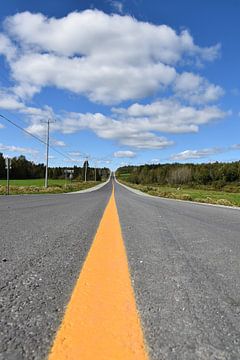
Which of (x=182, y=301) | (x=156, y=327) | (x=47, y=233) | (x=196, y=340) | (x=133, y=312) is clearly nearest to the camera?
(x=196, y=340)

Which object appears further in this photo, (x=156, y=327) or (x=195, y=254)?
(x=195, y=254)

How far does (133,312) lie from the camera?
243 centimetres

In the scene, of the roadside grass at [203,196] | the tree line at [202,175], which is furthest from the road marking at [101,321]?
the tree line at [202,175]

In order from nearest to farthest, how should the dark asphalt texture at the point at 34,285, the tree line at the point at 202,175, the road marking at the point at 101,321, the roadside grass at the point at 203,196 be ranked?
1. the road marking at the point at 101,321
2. the dark asphalt texture at the point at 34,285
3. the roadside grass at the point at 203,196
4. the tree line at the point at 202,175

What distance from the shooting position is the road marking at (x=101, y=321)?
1816mm

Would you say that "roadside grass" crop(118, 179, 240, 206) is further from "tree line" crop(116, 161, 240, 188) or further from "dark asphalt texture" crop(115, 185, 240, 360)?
"tree line" crop(116, 161, 240, 188)

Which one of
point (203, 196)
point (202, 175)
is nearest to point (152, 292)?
point (203, 196)

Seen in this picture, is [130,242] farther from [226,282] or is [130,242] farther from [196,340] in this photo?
[196,340]

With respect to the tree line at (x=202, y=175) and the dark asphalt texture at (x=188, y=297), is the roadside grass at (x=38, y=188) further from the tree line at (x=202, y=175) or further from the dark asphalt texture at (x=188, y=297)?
the tree line at (x=202, y=175)

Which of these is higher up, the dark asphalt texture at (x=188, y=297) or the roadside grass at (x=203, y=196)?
the dark asphalt texture at (x=188, y=297)

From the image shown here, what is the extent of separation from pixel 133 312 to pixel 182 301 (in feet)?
1.65

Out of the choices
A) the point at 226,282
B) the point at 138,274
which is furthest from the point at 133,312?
the point at 226,282

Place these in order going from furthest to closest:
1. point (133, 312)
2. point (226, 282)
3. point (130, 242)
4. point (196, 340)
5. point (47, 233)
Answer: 1. point (47, 233)
2. point (130, 242)
3. point (226, 282)
4. point (133, 312)
5. point (196, 340)

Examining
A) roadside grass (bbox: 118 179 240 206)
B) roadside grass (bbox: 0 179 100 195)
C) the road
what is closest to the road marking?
the road
